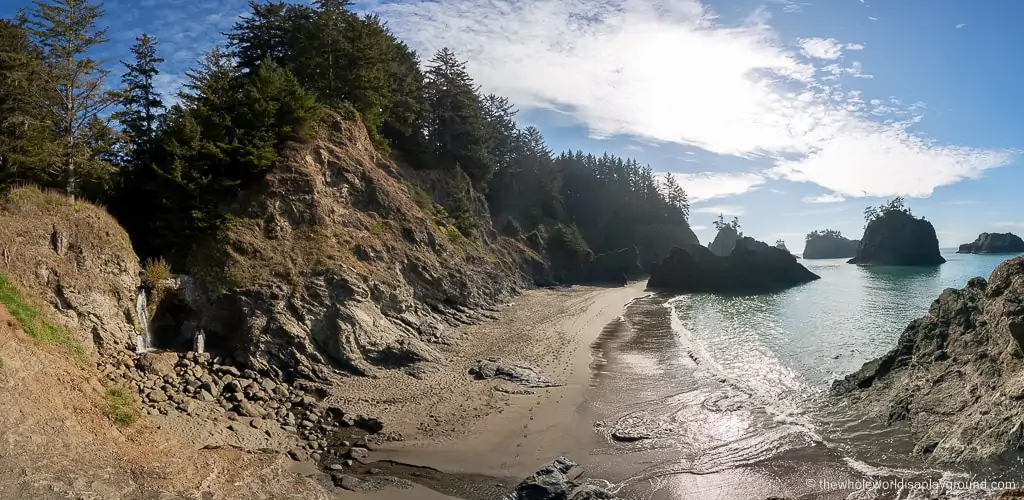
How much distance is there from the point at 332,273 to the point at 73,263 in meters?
8.20

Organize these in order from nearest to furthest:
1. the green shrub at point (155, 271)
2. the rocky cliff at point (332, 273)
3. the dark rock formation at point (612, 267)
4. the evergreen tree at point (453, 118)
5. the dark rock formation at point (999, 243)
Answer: the green shrub at point (155, 271), the rocky cliff at point (332, 273), the evergreen tree at point (453, 118), the dark rock formation at point (612, 267), the dark rock formation at point (999, 243)

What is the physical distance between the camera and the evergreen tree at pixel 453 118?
169 feet

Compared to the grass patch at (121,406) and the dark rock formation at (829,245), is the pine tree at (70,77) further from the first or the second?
the dark rock formation at (829,245)

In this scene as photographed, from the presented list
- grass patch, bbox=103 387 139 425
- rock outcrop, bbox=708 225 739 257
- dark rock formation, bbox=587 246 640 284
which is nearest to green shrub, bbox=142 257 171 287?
grass patch, bbox=103 387 139 425

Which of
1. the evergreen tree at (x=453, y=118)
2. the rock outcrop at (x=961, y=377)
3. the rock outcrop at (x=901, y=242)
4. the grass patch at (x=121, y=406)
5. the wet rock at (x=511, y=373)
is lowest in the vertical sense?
the wet rock at (x=511, y=373)

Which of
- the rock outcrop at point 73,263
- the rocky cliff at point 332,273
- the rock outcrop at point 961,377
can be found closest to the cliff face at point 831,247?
the rocky cliff at point 332,273

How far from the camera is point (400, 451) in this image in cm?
1302

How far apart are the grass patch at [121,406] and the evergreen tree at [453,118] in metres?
40.8

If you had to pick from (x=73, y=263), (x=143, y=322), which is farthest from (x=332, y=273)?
(x=73, y=263)

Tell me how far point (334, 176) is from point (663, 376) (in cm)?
1954

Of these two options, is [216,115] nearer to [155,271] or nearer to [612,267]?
[155,271]

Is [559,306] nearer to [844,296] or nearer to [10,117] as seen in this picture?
[844,296]

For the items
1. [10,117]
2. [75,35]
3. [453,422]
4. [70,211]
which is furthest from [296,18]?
[453,422]

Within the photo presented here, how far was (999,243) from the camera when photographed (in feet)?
408
